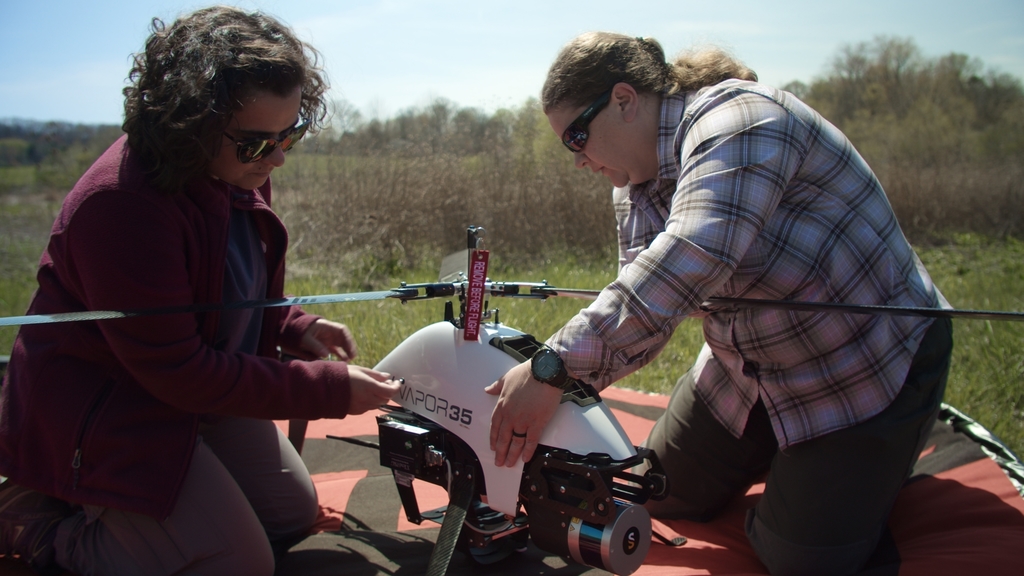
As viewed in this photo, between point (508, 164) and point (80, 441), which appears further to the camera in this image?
point (508, 164)

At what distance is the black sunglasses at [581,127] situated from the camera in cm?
204

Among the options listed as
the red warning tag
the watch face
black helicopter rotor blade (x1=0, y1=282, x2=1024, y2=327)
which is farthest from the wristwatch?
black helicopter rotor blade (x1=0, y1=282, x2=1024, y2=327)

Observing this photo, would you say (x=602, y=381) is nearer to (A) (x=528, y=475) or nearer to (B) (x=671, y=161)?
(A) (x=528, y=475)

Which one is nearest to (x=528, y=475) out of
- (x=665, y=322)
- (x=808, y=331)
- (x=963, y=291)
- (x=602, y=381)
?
(x=602, y=381)

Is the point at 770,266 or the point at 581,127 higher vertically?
the point at 581,127

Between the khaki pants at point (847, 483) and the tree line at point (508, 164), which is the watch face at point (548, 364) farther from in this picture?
the tree line at point (508, 164)

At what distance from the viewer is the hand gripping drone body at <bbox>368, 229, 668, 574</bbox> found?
66.8 inches

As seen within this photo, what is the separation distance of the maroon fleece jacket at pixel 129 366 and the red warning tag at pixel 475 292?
38 cm

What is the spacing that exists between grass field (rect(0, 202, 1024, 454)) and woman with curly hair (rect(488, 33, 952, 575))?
1.79 meters

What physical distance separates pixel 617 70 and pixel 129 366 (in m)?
1.54

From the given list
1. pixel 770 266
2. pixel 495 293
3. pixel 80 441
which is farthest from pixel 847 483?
pixel 80 441

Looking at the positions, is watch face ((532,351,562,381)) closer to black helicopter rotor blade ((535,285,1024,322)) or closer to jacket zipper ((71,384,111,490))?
black helicopter rotor blade ((535,285,1024,322))

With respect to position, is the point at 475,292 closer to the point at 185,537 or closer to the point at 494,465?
the point at 494,465

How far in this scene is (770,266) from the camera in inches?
76.2
